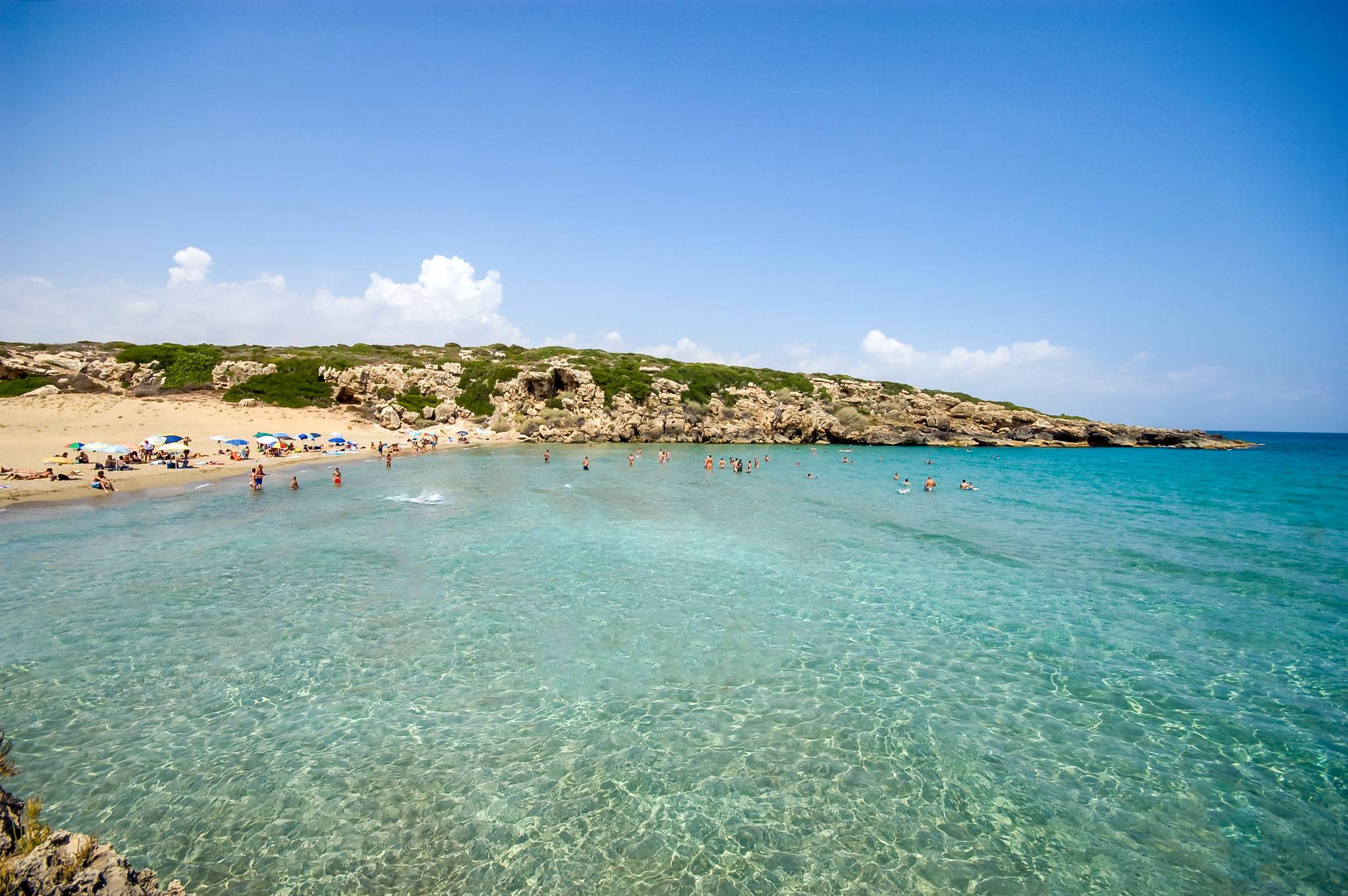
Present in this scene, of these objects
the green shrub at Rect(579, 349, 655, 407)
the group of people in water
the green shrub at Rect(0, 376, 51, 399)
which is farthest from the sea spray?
the green shrub at Rect(0, 376, 51, 399)

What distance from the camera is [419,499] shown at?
34844 mm

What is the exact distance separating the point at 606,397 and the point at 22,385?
2672 inches

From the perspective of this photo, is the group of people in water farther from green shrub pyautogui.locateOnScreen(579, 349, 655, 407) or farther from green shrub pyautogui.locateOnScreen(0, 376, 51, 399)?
green shrub pyautogui.locateOnScreen(0, 376, 51, 399)

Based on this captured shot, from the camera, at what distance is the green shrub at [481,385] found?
292 ft

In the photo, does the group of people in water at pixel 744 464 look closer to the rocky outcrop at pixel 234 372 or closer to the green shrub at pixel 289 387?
the green shrub at pixel 289 387

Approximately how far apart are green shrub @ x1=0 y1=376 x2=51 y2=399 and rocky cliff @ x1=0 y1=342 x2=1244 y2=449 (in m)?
0.75

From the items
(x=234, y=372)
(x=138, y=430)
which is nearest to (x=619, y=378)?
(x=234, y=372)

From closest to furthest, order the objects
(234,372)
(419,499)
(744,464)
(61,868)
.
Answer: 1. (61,868)
2. (419,499)
3. (744,464)
4. (234,372)

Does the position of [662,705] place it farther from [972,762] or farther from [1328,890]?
[1328,890]

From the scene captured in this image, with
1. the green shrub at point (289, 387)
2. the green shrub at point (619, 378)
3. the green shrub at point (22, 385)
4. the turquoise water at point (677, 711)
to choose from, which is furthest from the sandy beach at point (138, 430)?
the green shrub at point (619, 378)

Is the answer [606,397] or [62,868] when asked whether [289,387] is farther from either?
[62,868]

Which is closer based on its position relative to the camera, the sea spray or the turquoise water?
the turquoise water

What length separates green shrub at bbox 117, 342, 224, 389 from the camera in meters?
78.5

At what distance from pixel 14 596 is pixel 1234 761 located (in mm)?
28781
